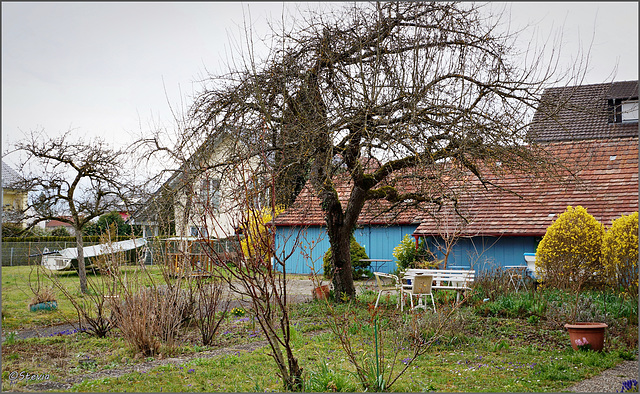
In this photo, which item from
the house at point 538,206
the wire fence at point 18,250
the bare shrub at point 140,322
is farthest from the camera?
the wire fence at point 18,250

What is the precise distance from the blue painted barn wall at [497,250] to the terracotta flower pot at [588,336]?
741 centimetres

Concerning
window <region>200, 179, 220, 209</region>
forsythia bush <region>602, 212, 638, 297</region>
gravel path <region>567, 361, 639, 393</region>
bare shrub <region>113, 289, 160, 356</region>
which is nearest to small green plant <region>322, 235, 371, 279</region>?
window <region>200, 179, 220, 209</region>

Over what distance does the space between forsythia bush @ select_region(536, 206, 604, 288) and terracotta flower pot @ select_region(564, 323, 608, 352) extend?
12.2 ft

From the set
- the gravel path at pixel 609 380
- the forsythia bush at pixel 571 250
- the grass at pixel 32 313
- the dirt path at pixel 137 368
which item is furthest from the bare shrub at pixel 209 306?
the forsythia bush at pixel 571 250

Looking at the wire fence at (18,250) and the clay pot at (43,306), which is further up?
the wire fence at (18,250)

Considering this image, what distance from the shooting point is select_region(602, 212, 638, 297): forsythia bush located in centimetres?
840

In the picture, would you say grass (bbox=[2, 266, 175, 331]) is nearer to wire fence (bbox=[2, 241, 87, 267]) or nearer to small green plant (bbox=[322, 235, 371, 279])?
small green plant (bbox=[322, 235, 371, 279])

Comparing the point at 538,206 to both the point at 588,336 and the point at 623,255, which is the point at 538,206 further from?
the point at 588,336

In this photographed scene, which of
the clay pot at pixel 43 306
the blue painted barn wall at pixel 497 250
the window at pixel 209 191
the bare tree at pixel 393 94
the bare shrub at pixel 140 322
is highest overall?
the bare tree at pixel 393 94

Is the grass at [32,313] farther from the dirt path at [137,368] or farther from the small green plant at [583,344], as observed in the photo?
the small green plant at [583,344]

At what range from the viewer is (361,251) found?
A: 19.0 metres

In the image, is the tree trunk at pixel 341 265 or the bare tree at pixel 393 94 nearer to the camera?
the bare tree at pixel 393 94

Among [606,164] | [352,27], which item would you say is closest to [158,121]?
[352,27]

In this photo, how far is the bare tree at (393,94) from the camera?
7613mm
